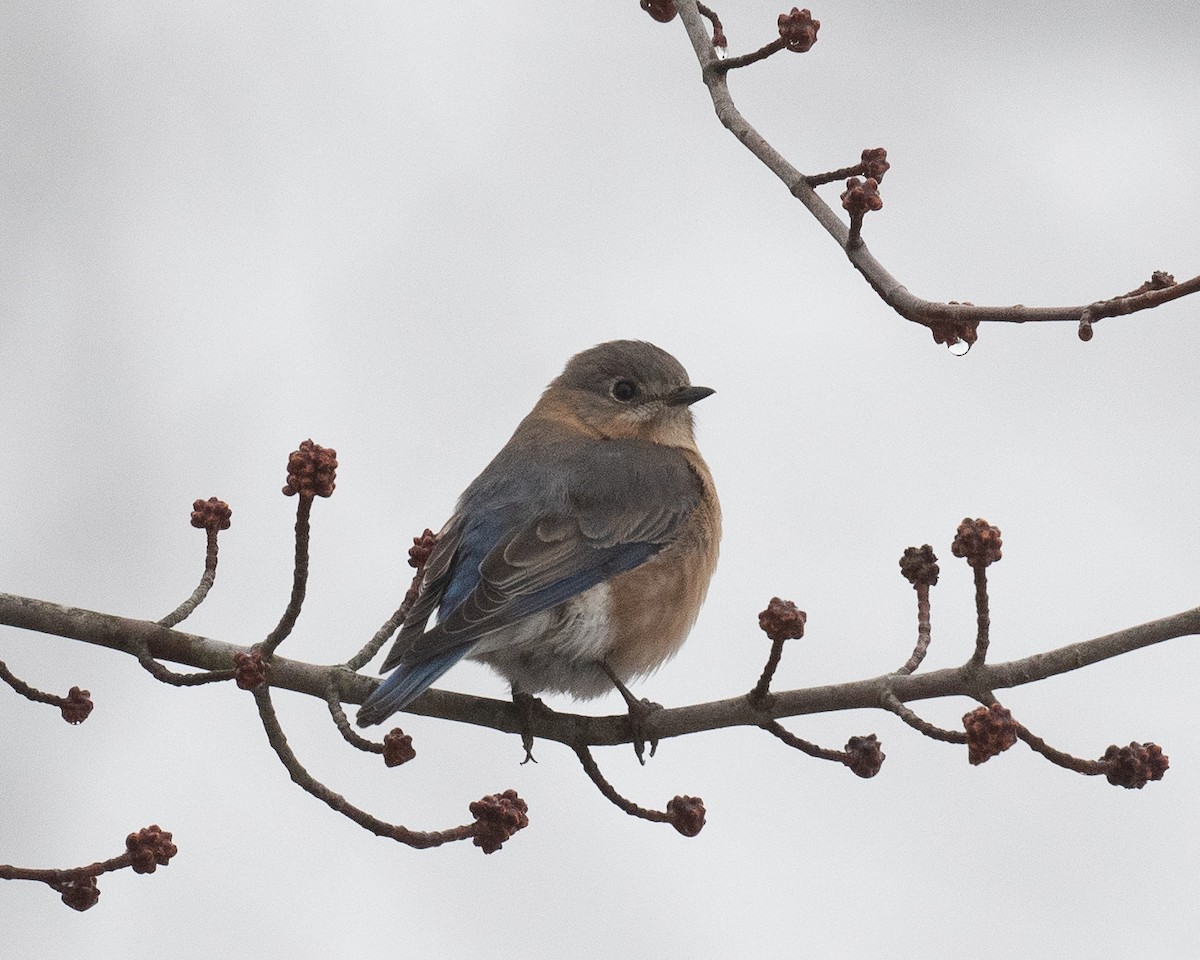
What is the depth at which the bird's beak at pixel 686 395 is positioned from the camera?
5617 mm

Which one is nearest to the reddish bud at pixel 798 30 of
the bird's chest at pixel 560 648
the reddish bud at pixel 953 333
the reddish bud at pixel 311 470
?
the reddish bud at pixel 953 333

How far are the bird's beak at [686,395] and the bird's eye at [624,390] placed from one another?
0.13 metres

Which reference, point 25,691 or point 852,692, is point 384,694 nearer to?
point 25,691

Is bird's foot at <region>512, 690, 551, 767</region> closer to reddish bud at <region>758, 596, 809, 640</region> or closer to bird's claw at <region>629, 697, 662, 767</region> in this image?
bird's claw at <region>629, 697, 662, 767</region>

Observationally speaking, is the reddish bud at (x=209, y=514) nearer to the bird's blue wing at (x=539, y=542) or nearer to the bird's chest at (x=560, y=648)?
the bird's blue wing at (x=539, y=542)

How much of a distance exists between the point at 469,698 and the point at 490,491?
1097mm

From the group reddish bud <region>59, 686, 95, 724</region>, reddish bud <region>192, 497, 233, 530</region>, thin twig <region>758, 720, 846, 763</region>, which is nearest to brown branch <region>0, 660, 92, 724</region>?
reddish bud <region>59, 686, 95, 724</region>

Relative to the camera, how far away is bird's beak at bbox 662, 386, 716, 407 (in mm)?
5617

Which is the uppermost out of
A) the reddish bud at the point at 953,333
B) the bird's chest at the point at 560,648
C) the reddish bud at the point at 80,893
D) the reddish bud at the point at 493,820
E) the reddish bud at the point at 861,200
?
the reddish bud at the point at 861,200

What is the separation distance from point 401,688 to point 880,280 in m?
1.58

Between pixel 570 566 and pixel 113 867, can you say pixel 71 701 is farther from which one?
pixel 570 566

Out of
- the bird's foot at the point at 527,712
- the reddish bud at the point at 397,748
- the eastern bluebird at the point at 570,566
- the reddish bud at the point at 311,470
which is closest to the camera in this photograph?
the reddish bud at the point at 311,470

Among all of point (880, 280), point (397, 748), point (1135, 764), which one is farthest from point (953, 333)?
point (397, 748)

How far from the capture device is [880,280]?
2854mm
